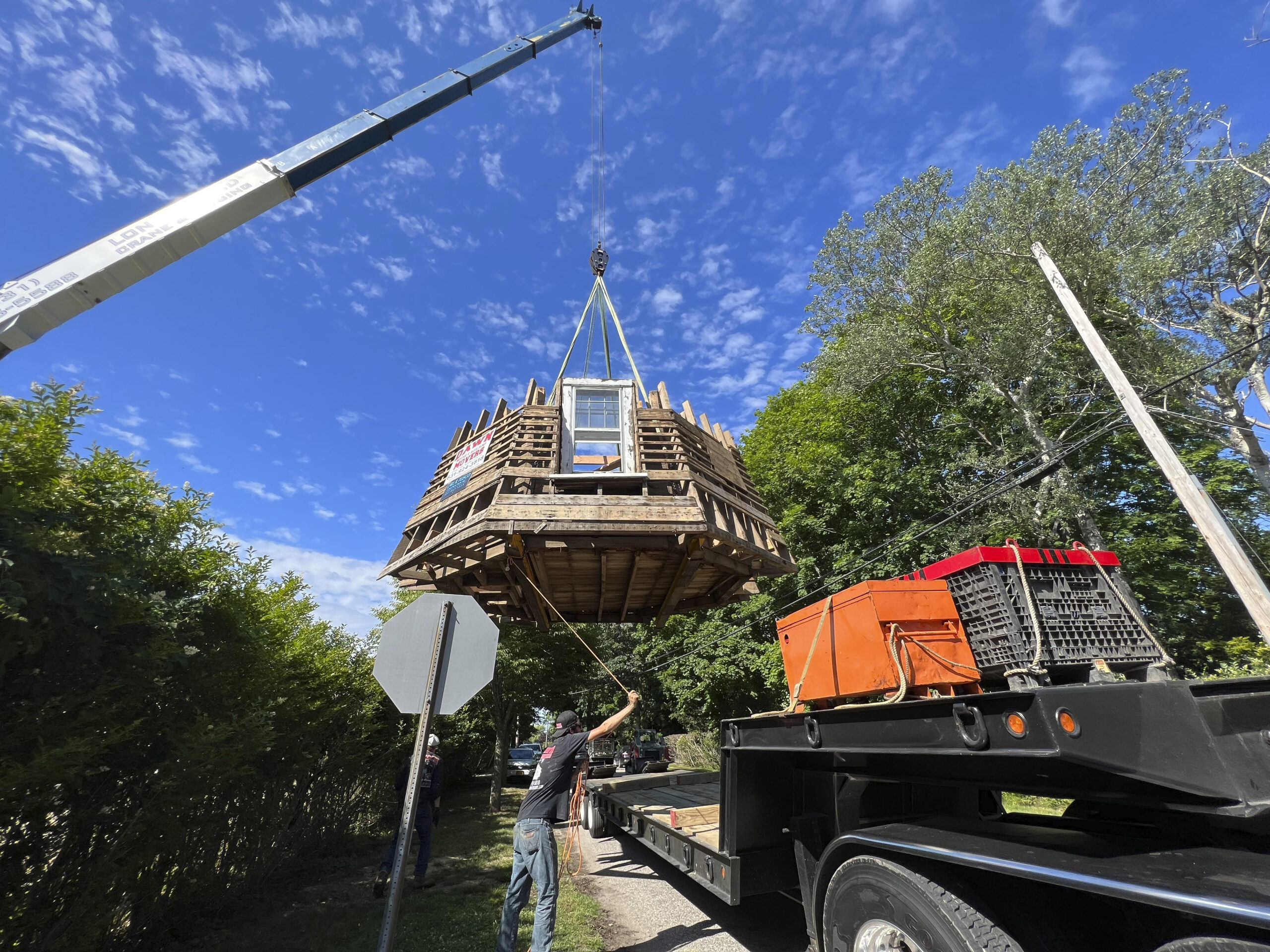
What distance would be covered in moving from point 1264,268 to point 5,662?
28134 mm

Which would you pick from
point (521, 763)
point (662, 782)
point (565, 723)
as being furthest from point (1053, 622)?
point (521, 763)

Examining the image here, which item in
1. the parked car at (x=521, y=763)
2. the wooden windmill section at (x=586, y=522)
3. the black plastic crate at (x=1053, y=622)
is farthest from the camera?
the parked car at (x=521, y=763)

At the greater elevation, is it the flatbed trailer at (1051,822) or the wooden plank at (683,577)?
the wooden plank at (683,577)

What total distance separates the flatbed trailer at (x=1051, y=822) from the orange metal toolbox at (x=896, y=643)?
1.25ft

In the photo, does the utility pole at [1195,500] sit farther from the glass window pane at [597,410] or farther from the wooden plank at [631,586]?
the glass window pane at [597,410]

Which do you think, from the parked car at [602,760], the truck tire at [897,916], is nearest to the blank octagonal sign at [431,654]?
the truck tire at [897,916]

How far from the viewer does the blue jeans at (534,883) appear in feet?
14.8

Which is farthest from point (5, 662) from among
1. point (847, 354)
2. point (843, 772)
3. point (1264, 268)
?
point (1264, 268)

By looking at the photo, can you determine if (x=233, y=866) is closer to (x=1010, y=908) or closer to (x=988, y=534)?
(x=1010, y=908)

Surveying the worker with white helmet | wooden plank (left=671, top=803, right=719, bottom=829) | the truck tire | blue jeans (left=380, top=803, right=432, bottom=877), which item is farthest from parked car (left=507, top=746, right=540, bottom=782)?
the truck tire

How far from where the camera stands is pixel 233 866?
603cm

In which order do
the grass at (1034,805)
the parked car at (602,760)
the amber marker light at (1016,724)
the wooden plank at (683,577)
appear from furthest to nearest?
the parked car at (602,760) → the grass at (1034,805) → the wooden plank at (683,577) → the amber marker light at (1016,724)

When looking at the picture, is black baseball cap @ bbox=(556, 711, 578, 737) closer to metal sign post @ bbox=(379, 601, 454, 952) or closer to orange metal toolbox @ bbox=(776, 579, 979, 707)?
metal sign post @ bbox=(379, 601, 454, 952)

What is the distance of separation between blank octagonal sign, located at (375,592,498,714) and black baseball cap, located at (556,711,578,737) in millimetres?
2018
